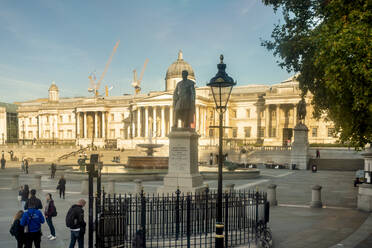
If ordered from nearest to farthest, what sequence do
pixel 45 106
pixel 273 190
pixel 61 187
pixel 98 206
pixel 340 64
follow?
pixel 98 206, pixel 340 64, pixel 273 190, pixel 61 187, pixel 45 106

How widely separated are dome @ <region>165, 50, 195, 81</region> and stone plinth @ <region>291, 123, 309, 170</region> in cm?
4738

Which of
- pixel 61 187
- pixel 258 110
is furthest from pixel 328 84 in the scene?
pixel 258 110

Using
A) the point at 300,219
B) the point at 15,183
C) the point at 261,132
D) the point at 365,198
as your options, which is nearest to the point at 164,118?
the point at 261,132

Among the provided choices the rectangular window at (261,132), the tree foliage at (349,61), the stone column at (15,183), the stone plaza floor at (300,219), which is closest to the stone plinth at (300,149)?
the stone plaza floor at (300,219)

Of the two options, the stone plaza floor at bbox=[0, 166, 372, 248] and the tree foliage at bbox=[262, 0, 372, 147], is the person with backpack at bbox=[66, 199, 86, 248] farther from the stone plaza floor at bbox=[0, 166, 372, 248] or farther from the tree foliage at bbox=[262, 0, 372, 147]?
the tree foliage at bbox=[262, 0, 372, 147]

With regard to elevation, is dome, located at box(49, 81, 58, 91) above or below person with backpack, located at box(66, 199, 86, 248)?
above

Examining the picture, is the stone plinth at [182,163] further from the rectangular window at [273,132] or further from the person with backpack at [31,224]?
the rectangular window at [273,132]

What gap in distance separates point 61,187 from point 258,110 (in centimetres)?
6770

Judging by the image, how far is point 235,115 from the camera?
84688 mm

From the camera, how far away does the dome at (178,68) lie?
86475 millimetres

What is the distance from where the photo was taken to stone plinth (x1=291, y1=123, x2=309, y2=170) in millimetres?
41906

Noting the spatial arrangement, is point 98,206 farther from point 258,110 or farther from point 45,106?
point 45,106

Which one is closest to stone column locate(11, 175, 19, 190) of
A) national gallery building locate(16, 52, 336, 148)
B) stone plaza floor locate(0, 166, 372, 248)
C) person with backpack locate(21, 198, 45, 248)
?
stone plaza floor locate(0, 166, 372, 248)

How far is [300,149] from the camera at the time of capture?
138ft
